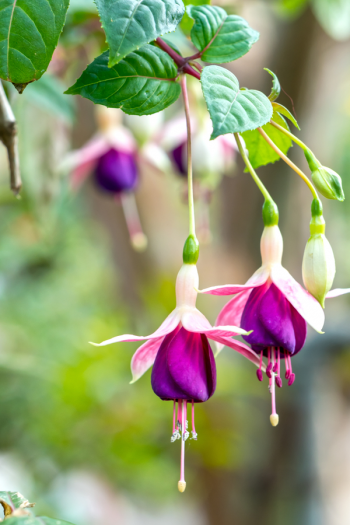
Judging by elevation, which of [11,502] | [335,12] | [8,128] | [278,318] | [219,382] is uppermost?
[335,12]

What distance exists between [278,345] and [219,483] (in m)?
1.47

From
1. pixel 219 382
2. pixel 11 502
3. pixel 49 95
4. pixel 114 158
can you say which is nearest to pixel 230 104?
pixel 11 502

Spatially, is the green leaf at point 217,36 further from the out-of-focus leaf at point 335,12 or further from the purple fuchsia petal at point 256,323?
the out-of-focus leaf at point 335,12

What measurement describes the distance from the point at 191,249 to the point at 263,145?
99mm

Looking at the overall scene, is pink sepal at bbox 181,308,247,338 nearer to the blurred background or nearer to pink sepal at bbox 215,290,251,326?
pink sepal at bbox 215,290,251,326

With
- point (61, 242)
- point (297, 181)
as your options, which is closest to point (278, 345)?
point (297, 181)

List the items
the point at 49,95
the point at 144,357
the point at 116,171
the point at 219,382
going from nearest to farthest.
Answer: the point at 144,357 → the point at 49,95 → the point at 116,171 → the point at 219,382

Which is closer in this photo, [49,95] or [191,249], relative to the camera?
[191,249]

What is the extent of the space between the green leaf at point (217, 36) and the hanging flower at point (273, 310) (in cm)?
12

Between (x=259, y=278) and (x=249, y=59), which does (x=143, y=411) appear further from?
(x=259, y=278)

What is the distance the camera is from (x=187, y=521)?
3076mm

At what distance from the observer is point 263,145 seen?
1.24ft

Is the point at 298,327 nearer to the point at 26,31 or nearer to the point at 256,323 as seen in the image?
the point at 256,323

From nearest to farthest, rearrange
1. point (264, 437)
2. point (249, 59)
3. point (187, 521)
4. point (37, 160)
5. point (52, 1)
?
point (52, 1) → point (37, 160) → point (249, 59) → point (264, 437) → point (187, 521)
